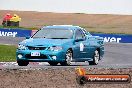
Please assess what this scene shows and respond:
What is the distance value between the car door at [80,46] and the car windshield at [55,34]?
0.96 ft

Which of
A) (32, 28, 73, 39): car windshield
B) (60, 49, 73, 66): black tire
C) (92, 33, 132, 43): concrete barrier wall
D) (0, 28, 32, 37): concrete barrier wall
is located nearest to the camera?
(60, 49, 73, 66): black tire

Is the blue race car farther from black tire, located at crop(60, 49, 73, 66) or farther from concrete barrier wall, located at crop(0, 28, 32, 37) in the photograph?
concrete barrier wall, located at crop(0, 28, 32, 37)

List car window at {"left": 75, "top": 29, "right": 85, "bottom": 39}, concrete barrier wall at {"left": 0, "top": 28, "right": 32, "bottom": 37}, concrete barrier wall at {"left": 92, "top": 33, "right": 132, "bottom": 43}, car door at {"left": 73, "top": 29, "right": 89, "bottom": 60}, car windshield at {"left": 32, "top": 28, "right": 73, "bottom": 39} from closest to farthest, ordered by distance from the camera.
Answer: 1. car windshield at {"left": 32, "top": 28, "right": 73, "bottom": 39}
2. car door at {"left": 73, "top": 29, "right": 89, "bottom": 60}
3. car window at {"left": 75, "top": 29, "right": 85, "bottom": 39}
4. concrete barrier wall at {"left": 92, "top": 33, "right": 132, "bottom": 43}
5. concrete barrier wall at {"left": 0, "top": 28, "right": 32, "bottom": 37}

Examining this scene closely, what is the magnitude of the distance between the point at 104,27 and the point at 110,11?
37.9ft

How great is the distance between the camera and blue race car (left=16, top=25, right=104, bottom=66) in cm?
1880

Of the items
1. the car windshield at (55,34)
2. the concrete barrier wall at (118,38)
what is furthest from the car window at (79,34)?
the concrete barrier wall at (118,38)

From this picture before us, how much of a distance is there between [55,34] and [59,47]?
3.11ft

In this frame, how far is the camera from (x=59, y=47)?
1889 cm

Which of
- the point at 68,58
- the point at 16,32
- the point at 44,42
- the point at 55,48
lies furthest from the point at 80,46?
the point at 16,32

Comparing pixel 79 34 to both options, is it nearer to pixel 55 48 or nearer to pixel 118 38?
pixel 55 48

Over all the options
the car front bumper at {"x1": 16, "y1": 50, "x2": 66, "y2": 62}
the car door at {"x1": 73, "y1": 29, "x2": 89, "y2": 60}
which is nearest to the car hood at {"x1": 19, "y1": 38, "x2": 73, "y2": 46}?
the car front bumper at {"x1": 16, "y1": 50, "x2": 66, "y2": 62}

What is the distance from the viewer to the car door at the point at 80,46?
19953 millimetres

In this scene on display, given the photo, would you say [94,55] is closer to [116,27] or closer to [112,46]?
[112,46]

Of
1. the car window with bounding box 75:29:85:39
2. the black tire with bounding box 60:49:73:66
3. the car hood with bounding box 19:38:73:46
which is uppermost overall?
the car window with bounding box 75:29:85:39
